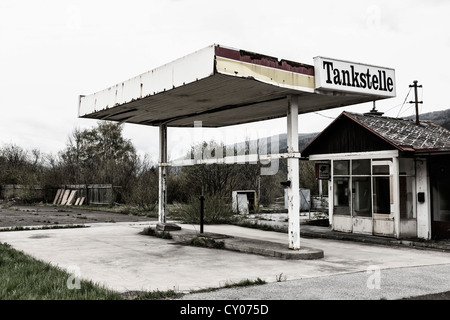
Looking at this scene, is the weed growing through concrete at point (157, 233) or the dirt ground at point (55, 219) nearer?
the weed growing through concrete at point (157, 233)

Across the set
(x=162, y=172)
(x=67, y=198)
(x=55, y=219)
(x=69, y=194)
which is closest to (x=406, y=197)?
(x=162, y=172)

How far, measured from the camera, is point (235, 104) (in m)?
11.3

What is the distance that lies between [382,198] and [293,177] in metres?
5.50

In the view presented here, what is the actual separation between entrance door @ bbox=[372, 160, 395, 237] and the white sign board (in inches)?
178

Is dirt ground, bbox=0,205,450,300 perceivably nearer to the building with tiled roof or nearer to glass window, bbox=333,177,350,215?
glass window, bbox=333,177,350,215

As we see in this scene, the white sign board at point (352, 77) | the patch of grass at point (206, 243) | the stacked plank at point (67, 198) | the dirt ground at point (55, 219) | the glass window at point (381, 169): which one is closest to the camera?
the white sign board at point (352, 77)

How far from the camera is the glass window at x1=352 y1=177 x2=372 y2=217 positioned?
14820 millimetres

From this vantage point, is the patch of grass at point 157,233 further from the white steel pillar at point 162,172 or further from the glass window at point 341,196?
the glass window at point 341,196

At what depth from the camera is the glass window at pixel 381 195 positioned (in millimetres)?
14148

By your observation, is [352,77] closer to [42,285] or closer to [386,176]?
[386,176]

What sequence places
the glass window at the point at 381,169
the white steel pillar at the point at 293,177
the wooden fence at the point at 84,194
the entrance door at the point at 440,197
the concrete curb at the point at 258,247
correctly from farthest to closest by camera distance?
the wooden fence at the point at 84,194, the glass window at the point at 381,169, the entrance door at the point at 440,197, the white steel pillar at the point at 293,177, the concrete curb at the point at 258,247

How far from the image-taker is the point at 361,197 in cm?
1509

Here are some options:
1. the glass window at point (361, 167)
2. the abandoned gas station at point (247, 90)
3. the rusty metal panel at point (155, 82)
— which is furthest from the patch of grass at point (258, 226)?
the rusty metal panel at point (155, 82)

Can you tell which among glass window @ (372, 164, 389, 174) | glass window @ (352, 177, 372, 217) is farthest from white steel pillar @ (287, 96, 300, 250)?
glass window @ (352, 177, 372, 217)
